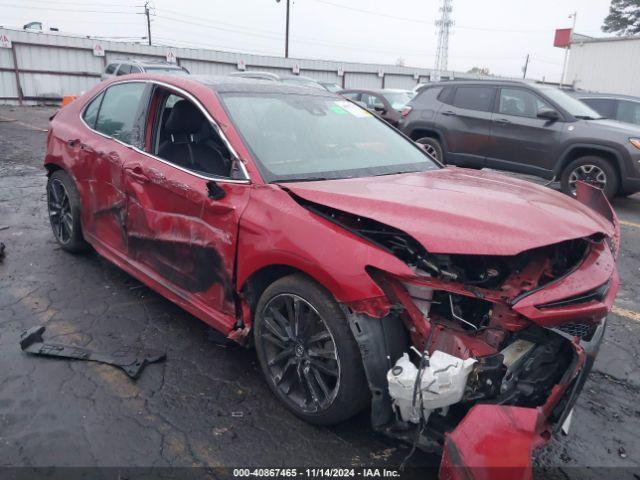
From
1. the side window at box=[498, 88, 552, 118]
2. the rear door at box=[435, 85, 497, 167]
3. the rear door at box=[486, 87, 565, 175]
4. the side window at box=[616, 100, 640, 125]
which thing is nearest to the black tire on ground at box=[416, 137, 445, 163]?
the rear door at box=[435, 85, 497, 167]

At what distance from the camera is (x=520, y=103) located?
818 cm

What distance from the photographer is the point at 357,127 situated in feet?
11.8

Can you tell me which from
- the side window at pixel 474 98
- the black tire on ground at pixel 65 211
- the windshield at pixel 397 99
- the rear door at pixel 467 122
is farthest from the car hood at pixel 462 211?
the windshield at pixel 397 99

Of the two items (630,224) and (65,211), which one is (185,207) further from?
(630,224)

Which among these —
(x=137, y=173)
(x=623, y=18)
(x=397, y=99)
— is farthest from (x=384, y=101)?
(x=623, y=18)

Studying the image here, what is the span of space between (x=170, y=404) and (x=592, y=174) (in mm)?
7143

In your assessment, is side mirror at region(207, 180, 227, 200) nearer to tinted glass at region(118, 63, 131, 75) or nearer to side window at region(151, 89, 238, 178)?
side window at region(151, 89, 238, 178)

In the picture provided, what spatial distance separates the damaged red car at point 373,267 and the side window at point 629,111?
8.34m

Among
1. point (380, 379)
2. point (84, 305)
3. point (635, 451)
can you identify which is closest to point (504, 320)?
point (380, 379)

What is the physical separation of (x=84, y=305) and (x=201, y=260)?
1430mm

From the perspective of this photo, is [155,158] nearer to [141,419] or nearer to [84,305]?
[84,305]

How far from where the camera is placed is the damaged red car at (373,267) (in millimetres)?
2100

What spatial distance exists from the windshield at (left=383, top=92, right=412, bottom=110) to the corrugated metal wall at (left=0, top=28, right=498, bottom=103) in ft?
37.1

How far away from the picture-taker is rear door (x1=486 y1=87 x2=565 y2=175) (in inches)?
307
